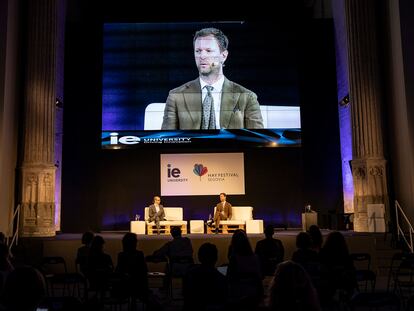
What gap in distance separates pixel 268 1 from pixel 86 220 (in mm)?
8363

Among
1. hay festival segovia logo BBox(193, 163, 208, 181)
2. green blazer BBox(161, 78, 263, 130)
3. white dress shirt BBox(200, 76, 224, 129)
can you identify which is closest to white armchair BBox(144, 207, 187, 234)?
hay festival segovia logo BBox(193, 163, 208, 181)

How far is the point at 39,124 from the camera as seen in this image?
10.9 metres

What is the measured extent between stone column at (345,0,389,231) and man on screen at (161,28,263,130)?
3.03 m

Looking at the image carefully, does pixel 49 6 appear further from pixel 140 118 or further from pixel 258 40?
pixel 258 40

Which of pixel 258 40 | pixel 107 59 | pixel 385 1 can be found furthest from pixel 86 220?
pixel 385 1

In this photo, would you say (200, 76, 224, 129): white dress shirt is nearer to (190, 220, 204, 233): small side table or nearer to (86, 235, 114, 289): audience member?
(190, 220, 204, 233): small side table

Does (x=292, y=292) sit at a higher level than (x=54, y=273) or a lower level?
higher

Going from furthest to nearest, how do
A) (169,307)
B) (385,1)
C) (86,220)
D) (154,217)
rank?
1. (86,220)
2. (154,217)
3. (385,1)
4. (169,307)

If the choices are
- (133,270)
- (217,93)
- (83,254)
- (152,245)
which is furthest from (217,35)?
(133,270)

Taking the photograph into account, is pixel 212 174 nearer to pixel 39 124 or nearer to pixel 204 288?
pixel 39 124

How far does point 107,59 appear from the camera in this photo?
13.7 metres

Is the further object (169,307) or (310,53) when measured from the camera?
(310,53)

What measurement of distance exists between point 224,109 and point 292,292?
10.9m

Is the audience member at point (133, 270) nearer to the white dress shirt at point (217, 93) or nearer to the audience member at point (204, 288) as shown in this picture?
the audience member at point (204, 288)
